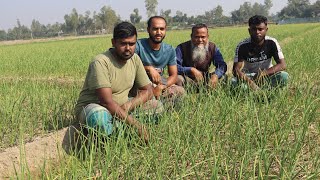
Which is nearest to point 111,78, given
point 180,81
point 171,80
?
point 171,80

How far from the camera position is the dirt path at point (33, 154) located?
7.88 ft

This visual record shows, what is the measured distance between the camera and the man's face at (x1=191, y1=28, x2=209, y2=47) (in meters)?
4.30

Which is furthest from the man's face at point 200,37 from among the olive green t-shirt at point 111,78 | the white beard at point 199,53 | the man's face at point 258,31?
the olive green t-shirt at point 111,78

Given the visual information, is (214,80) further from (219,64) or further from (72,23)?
(72,23)

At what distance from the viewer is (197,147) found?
2260mm

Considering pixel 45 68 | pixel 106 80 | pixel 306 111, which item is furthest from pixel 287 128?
pixel 45 68

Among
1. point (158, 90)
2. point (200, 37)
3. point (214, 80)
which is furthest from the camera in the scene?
point (200, 37)

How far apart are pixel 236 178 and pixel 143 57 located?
2.31m

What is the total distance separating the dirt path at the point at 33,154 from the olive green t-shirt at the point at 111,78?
366 millimetres

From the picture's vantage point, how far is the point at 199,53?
4.48 metres

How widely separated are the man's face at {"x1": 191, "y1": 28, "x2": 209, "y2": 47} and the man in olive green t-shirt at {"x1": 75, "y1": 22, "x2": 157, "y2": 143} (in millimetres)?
1350

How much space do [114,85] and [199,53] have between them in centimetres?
177

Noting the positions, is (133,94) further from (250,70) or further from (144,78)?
(250,70)

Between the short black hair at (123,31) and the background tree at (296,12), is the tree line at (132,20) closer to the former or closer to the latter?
the background tree at (296,12)
